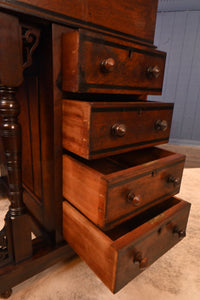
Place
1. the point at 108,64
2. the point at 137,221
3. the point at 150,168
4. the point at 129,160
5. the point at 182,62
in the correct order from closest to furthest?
the point at 108,64 < the point at 150,168 < the point at 137,221 < the point at 129,160 < the point at 182,62

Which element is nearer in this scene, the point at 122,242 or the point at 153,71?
the point at 122,242

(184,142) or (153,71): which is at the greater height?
(153,71)

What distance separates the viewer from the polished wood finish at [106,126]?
655 mm

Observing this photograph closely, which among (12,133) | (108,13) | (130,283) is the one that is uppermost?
(108,13)

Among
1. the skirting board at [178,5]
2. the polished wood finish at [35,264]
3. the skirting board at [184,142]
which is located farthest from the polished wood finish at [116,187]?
the skirting board at [178,5]

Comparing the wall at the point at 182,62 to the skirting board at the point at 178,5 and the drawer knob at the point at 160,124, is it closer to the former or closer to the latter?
the skirting board at the point at 178,5

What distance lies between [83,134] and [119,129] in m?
0.12

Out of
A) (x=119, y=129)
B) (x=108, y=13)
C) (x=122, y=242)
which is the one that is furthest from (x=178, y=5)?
(x=122, y=242)

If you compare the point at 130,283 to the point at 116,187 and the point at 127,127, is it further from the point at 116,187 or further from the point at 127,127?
the point at 127,127

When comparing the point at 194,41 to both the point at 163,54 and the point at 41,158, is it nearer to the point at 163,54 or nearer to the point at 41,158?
the point at 163,54

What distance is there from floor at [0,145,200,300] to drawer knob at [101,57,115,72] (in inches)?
33.4

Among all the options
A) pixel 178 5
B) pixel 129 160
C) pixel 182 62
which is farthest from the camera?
pixel 182 62

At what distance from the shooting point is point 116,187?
0.68m

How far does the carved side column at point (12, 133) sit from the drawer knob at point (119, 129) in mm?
323
